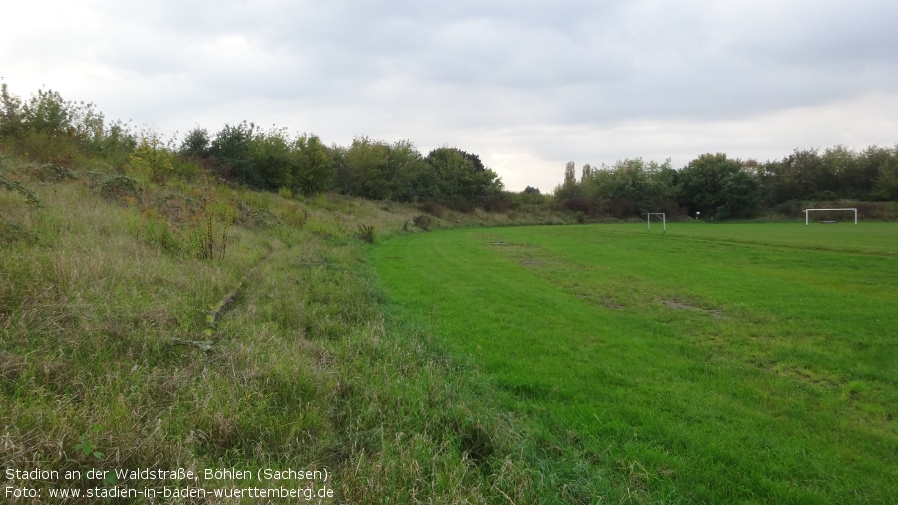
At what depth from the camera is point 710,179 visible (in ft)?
200

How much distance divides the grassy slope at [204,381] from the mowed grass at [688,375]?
0.80 meters

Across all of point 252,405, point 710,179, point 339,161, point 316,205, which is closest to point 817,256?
point 252,405

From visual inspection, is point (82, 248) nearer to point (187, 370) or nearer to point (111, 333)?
point (111, 333)

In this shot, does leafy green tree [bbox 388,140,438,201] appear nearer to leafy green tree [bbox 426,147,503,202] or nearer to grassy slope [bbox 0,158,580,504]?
leafy green tree [bbox 426,147,503,202]

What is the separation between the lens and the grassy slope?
3154 millimetres

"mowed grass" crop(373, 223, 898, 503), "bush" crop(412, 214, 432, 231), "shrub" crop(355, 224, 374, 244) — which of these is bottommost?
"mowed grass" crop(373, 223, 898, 503)

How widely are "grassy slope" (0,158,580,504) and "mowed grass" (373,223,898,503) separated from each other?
0.80 metres

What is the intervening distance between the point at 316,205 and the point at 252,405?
1152 inches

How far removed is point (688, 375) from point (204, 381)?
17.9 ft

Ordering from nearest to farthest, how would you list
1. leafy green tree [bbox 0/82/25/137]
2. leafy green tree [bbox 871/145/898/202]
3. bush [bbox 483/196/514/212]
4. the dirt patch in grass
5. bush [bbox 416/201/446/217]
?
the dirt patch in grass
leafy green tree [bbox 0/82/25/137]
bush [bbox 416/201/446/217]
leafy green tree [bbox 871/145/898/202]
bush [bbox 483/196/514/212]

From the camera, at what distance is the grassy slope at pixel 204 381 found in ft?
10.3

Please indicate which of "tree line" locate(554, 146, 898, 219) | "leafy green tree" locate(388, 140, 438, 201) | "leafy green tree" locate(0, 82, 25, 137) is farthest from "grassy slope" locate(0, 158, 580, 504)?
"tree line" locate(554, 146, 898, 219)

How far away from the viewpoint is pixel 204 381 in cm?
412

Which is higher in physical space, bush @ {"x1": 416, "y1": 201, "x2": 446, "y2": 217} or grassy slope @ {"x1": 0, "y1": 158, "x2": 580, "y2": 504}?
bush @ {"x1": 416, "y1": 201, "x2": 446, "y2": 217}
